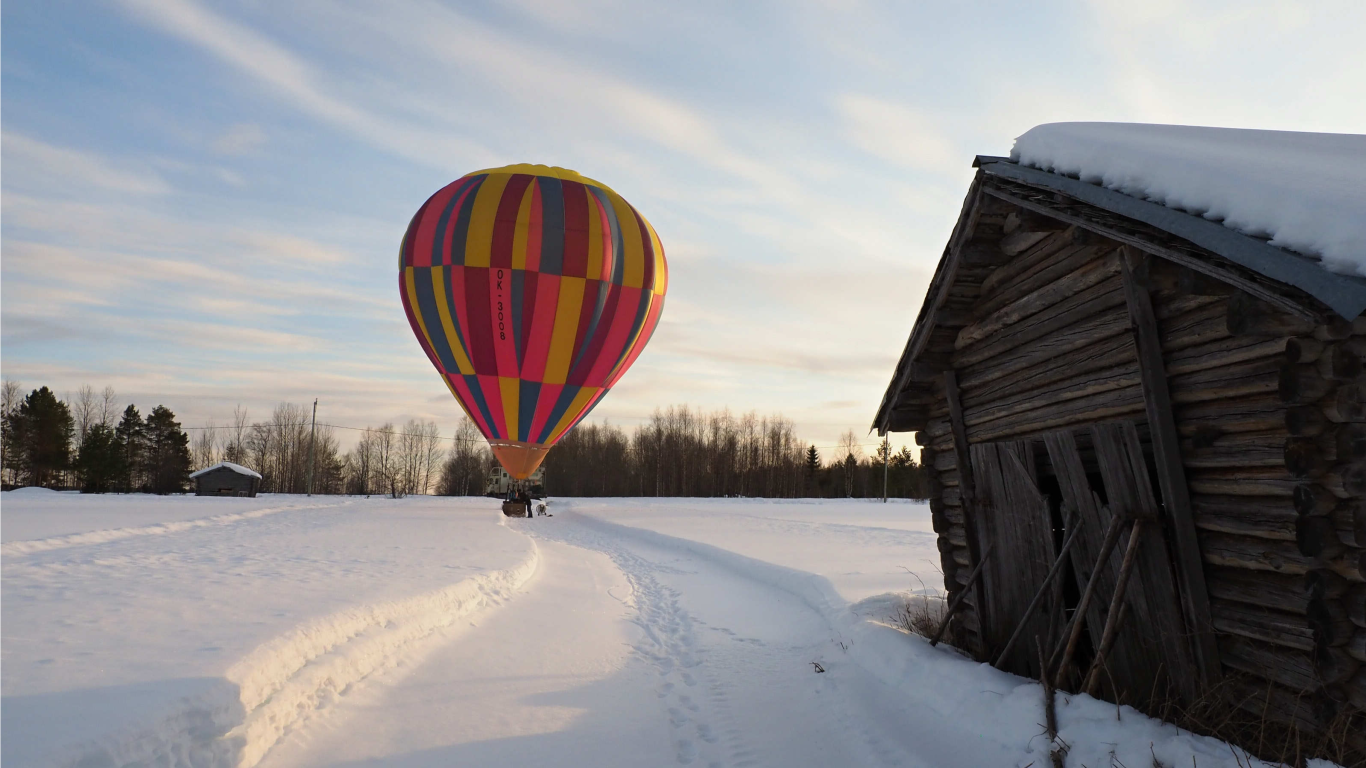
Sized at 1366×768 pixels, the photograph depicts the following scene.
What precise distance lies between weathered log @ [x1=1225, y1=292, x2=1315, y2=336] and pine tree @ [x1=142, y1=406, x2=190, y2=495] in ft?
265

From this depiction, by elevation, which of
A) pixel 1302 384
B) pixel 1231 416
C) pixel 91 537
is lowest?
pixel 91 537

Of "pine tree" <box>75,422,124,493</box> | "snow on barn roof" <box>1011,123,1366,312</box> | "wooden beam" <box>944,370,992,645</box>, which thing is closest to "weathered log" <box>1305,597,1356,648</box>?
"snow on barn roof" <box>1011,123,1366,312</box>

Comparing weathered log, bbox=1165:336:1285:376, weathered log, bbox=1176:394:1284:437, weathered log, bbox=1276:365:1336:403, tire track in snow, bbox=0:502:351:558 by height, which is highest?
weathered log, bbox=1165:336:1285:376

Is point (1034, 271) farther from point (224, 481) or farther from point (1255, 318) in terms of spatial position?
point (224, 481)

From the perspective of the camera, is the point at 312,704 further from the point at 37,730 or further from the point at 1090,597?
the point at 1090,597

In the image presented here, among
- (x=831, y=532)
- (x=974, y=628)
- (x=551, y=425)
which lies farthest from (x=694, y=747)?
(x=831, y=532)

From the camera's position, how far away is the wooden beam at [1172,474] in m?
5.28

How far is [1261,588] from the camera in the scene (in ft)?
16.3

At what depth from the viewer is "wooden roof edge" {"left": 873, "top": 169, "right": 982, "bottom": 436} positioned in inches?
294

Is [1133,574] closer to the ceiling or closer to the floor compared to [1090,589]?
closer to the ceiling

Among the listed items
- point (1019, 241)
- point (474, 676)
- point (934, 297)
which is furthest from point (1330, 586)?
point (474, 676)

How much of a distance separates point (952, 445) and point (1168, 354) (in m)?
3.49

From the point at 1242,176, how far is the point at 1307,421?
1.58 m

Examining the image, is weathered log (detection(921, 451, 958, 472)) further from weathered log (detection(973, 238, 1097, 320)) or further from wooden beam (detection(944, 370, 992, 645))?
weathered log (detection(973, 238, 1097, 320))
